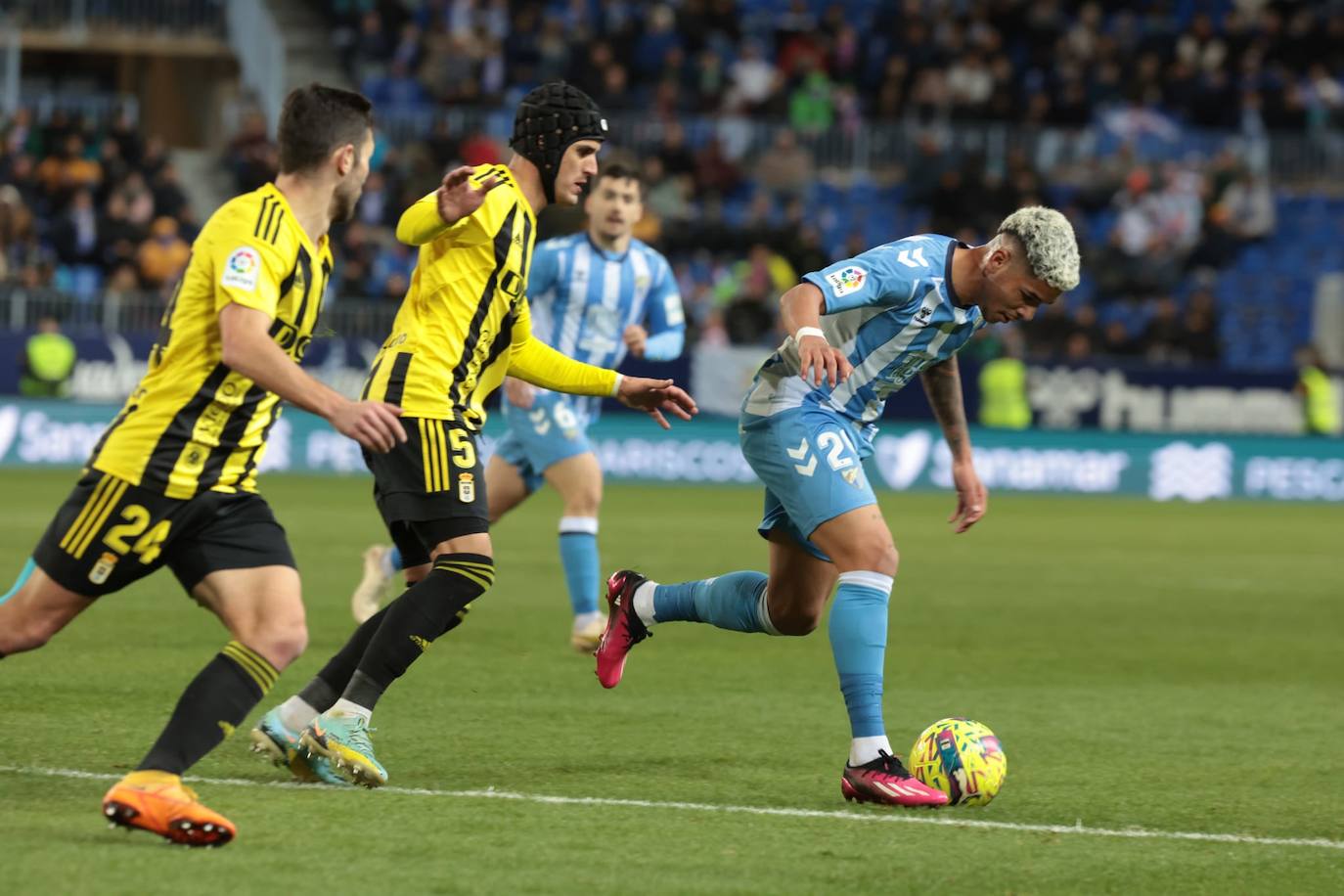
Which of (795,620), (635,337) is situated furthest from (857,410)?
(635,337)

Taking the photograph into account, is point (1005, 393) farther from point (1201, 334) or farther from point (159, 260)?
point (159, 260)

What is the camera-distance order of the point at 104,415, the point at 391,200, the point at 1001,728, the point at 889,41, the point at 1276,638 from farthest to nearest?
1. the point at 889,41
2. the point at 391,200
3. the point at 104,415
4. the point at 1276,638
5. the point at 1001,728

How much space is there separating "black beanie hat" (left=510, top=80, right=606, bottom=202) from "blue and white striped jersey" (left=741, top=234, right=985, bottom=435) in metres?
0.92

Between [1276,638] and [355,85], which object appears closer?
[1276,638]

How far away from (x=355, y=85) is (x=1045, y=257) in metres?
24.7

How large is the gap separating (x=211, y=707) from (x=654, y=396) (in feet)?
6.88

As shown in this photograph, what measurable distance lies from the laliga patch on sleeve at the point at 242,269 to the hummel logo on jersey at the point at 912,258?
2.28 meters

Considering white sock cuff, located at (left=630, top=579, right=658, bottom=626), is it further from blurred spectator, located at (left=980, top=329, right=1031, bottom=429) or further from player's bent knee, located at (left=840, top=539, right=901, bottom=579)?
blurred spectator, located at (left=980, top=329, right=1031, bottom=429)

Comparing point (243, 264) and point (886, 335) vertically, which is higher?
point (243, 264)

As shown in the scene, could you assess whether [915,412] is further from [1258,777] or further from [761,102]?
[1258,777]

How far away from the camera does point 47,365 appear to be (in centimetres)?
2314

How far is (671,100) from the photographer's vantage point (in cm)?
2927

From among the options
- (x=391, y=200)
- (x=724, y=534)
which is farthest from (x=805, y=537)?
(x=391, y=200)

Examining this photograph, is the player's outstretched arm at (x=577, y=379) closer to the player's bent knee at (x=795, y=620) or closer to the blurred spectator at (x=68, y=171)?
the player's bent knee at (x=795, y=620)
